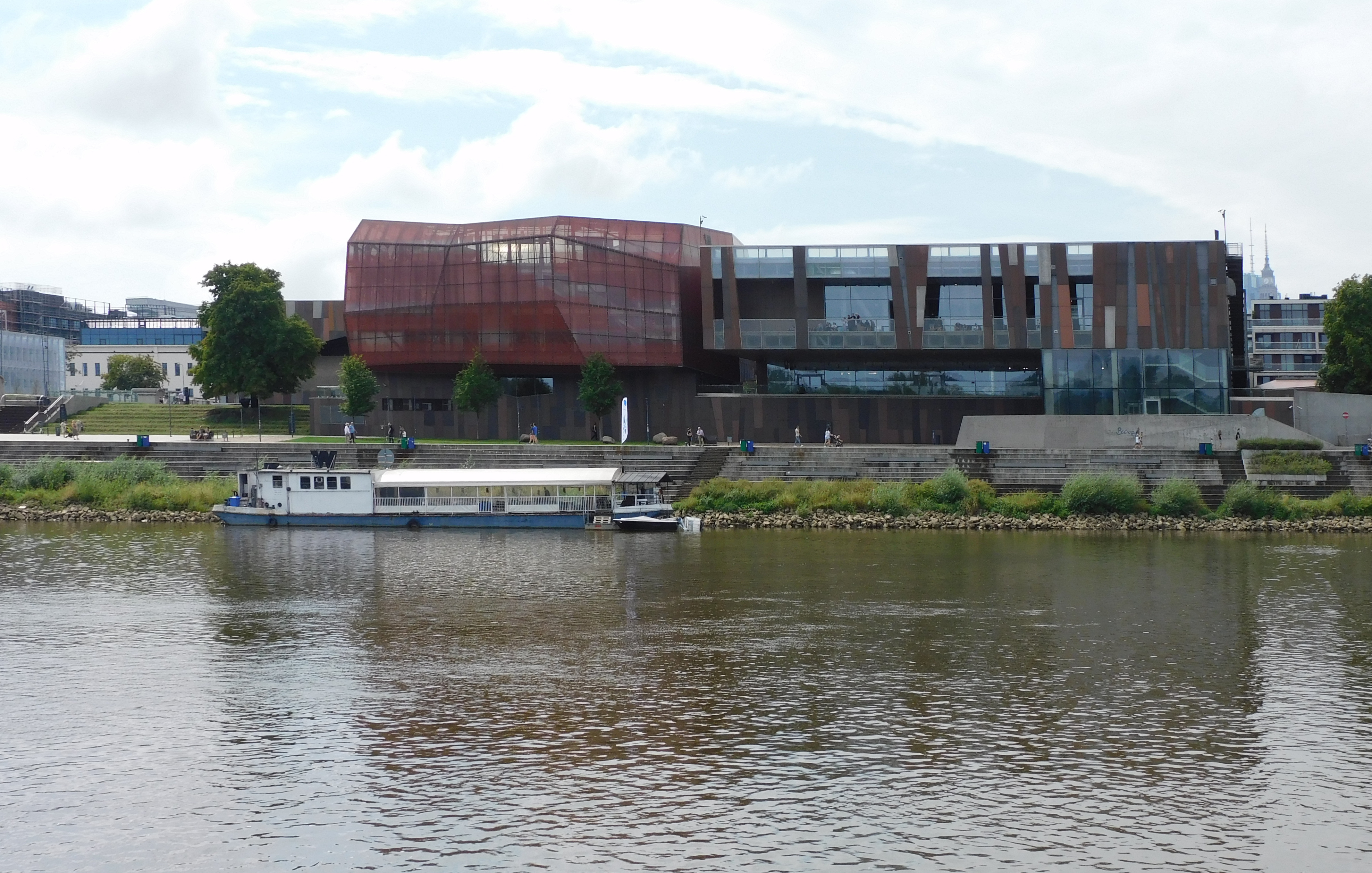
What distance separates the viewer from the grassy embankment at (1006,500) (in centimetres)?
6769

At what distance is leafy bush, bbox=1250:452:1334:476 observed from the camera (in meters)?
70.4

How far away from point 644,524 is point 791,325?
29.8 m

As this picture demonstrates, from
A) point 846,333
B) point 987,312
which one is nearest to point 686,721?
point 846,333

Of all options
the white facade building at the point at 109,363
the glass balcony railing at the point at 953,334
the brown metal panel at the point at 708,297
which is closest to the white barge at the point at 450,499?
the brown metal panel at the point at 708,297

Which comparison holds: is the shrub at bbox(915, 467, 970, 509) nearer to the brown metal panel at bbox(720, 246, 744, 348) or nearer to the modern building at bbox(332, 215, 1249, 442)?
the modern building at bbox(332, 215, 1249, 442)

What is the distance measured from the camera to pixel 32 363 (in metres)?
158

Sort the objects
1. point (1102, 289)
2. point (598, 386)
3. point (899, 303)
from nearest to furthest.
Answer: point (1102, 289)
point (899, 303)
point (598, 386)

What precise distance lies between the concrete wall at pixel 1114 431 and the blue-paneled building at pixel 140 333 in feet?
430

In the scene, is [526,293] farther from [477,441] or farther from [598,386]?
[477,441]

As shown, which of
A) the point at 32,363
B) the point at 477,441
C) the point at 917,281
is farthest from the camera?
the point at 32,363

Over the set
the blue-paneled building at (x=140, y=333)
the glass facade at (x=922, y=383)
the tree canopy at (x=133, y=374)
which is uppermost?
the blue-paneled building at (x=140, y=333)

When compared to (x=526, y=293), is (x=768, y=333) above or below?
below

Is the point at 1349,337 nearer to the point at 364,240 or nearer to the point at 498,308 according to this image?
the point at 498,308

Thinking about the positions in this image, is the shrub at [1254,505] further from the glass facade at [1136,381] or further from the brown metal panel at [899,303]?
the brown metal panel at [899,303]
